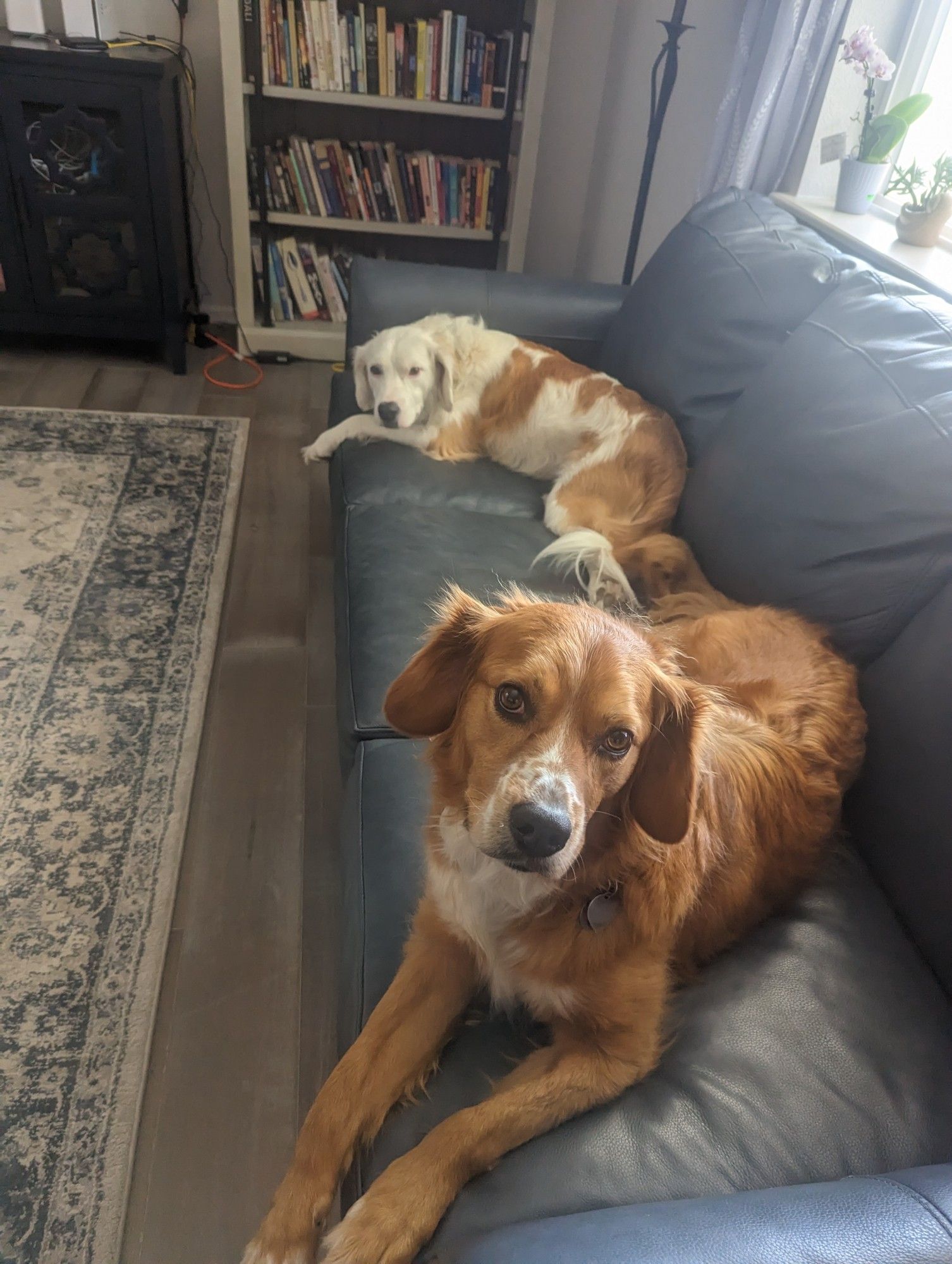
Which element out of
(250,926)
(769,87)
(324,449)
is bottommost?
(250,926)

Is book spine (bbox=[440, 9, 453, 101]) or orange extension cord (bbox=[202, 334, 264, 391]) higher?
book spine (bbox=[440, 9, 453, 101])

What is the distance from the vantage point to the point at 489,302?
2.49 meters

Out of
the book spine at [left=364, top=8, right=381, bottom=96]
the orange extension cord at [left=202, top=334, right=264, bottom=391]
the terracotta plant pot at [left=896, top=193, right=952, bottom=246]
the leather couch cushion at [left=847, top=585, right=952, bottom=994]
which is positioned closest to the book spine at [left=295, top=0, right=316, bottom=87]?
the book spine at [left=364, top=8, right=381, bottom=96]

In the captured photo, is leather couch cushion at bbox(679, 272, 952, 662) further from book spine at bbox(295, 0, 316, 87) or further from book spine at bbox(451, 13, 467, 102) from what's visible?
book spine at bbox(295, 0, 316, 87)

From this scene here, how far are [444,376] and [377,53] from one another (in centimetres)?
176

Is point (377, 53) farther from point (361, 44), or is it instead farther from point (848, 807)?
point (848, 807)

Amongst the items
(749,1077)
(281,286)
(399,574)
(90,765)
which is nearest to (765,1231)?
(749,1077)

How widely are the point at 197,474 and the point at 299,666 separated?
39.9 inches

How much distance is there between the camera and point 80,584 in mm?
2205

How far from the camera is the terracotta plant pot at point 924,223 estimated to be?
6.51 ft

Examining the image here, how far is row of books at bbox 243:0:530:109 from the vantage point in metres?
3.11

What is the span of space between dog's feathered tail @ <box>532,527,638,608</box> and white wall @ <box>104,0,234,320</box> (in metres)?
2.54

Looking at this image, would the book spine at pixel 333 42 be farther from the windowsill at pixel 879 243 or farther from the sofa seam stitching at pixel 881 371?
the sofa seam stitching at pixel 881 371

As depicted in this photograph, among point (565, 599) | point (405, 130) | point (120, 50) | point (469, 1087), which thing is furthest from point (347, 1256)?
point (405, 130)
